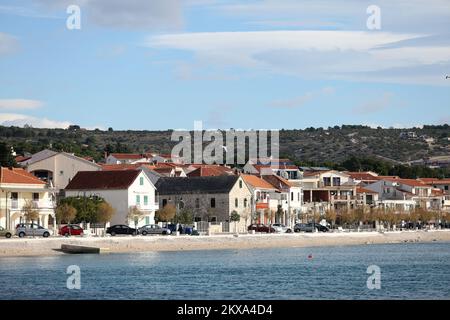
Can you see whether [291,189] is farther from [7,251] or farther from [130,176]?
[7,251]

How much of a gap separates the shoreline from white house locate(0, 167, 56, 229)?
10.5 meters

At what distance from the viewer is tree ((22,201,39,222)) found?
87.0 meters

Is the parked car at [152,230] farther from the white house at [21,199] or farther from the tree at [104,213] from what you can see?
the white house at [21,199]

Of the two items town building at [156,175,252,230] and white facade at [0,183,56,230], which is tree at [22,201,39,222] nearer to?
white facade at [0,183,56,230]

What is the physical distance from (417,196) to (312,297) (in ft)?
387

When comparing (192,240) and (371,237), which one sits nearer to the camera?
(192,240)

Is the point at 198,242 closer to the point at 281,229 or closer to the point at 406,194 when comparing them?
the point at 281,229

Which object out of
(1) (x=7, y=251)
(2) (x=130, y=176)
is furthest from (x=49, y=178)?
(1) (x=7, y=251)

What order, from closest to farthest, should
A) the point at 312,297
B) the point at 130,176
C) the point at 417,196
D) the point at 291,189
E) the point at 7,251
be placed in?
the point at 312,297, the point at 7,251, the point at 130,176, the point at 291,189, the point at 417,196

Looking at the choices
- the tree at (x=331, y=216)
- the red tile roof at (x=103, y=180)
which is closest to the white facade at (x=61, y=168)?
the red tile roof at (x=103, y=180)

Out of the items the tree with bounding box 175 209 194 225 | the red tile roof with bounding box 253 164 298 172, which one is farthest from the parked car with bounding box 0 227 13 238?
the red tile roof with bounding box 253 164 298 172

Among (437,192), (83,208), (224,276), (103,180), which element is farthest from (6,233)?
(437,192)

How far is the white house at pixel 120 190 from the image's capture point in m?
101
